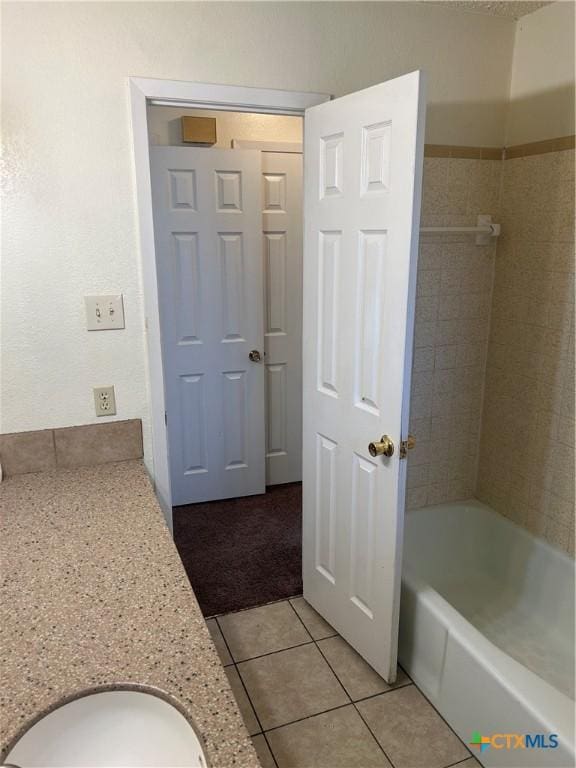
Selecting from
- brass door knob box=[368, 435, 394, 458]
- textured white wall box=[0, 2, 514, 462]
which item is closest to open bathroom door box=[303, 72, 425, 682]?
brass door knob box=[368, 435, 394, 458]

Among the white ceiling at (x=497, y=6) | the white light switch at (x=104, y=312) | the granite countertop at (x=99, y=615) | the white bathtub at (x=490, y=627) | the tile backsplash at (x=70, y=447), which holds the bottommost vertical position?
the white bathtub at (x=490, y=627)

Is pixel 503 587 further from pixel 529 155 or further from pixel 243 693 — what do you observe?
pixel 529 155

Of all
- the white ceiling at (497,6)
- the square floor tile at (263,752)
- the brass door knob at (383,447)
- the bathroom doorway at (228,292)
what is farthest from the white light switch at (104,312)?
the white ceiling at (497,6)

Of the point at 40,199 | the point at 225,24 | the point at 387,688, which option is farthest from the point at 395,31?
the point at 387,688

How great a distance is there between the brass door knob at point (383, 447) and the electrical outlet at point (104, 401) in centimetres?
92

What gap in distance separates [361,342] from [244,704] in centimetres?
132

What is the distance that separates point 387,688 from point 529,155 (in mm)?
2100

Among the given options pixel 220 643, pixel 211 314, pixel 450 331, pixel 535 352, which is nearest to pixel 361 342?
pixel 450 331

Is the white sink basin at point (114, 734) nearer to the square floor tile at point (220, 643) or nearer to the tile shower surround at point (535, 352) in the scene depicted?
the square floor tile at point (220, 643)

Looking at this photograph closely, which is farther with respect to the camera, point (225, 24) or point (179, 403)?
point (179, 403)

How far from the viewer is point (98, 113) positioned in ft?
5.71

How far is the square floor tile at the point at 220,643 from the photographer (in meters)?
2.13

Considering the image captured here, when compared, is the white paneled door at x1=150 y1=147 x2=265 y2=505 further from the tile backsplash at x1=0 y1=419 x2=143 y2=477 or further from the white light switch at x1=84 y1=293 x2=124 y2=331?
the white light switch at x1=84 y1=293 x2=124 y2=331

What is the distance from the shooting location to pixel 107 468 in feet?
6.46
